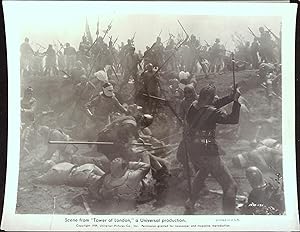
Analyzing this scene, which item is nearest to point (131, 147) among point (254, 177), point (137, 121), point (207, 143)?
point (137, 121)

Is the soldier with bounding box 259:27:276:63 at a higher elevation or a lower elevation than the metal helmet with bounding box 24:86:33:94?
higher

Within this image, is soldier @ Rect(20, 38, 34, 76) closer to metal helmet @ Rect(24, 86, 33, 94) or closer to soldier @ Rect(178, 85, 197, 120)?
metal helmet @ Rect(24, 86, 33, 94)

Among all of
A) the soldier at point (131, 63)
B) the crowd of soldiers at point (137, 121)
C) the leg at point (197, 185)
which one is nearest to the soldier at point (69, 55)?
the crowd of soldiers at point (137, 121)

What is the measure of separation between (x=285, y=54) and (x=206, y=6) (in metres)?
0.19

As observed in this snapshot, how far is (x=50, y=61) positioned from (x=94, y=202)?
0.30 meters

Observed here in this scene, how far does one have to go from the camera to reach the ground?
2.82 ft

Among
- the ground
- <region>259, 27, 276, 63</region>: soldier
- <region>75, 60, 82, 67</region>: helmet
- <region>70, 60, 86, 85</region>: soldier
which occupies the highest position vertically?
<region>259, 27, 276, 63</region>: soldier

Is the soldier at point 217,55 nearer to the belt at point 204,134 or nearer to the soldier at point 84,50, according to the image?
the belt at point 204,134

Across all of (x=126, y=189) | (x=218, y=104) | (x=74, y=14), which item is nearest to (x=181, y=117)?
(x=218, y=104)

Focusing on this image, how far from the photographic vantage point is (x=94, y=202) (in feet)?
2.83

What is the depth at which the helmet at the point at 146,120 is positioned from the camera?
2.85 ft

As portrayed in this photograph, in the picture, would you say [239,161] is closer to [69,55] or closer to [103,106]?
[103,106]

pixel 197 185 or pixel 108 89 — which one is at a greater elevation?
pixel 108 89

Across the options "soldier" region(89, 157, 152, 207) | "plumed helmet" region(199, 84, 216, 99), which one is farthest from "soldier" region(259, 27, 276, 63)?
"soldier" region(89, 157, 152, 207)
